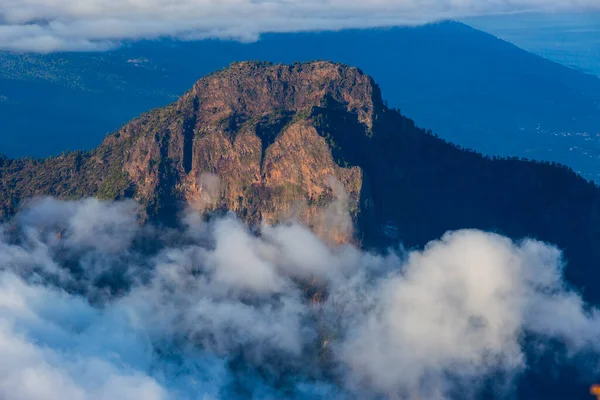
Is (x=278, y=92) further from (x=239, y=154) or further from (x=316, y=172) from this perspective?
(x=316, y=172)

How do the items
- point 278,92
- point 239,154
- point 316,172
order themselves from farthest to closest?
point 278,92
point 239,154
point 316,172

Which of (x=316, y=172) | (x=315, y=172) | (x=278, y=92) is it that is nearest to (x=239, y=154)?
(x=315, y=172)

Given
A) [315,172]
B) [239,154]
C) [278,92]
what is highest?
[278,92]

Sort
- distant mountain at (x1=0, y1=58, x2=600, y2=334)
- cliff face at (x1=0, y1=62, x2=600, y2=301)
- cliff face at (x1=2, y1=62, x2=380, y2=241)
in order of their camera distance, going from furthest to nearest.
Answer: distant mountain at (x1=0, y1=58, x2=600, y2=334) < cliff face at (x1=0, y1=62, x2=600, y2=301) < cliff face at (x1=2, y1=62, x2=380, y2=241)

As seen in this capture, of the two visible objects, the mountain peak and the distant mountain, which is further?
the mountain peak

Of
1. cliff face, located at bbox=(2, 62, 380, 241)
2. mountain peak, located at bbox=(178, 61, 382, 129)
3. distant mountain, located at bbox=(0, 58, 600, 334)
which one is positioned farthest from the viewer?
mountain peak, located at bbox=(178, 61, 382, 129)

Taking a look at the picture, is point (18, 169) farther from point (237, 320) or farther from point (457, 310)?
point (457, 310)

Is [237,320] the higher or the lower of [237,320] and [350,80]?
the lower

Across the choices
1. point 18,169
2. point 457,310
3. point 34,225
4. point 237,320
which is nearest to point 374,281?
point 457,310
